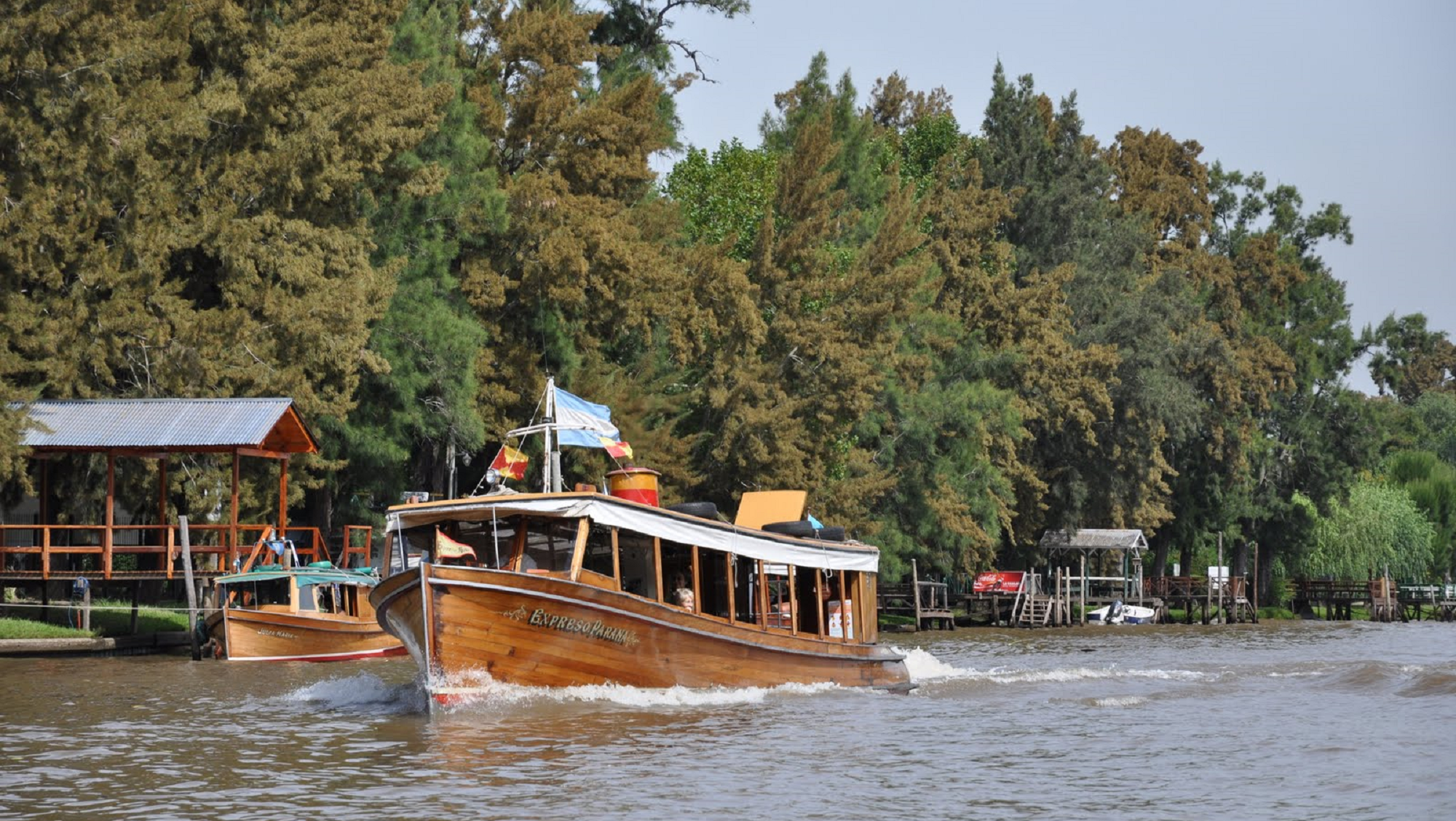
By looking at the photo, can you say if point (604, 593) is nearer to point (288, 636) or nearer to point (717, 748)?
point (717, 748)

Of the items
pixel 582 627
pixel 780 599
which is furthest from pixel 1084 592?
pixel 582 627

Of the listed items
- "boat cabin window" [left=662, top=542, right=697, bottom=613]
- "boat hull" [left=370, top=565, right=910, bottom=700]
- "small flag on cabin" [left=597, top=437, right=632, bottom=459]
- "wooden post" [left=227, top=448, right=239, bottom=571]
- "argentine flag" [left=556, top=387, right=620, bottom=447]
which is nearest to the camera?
"boat hull" [left=370, top=565, right=910, bottom=700]

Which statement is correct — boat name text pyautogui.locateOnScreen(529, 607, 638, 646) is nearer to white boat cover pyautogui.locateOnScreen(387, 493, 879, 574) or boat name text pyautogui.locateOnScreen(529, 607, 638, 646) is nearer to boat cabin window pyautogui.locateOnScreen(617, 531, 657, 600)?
boat cabin window pyautogui.locateOnScreen(617, 531, 657, 600)

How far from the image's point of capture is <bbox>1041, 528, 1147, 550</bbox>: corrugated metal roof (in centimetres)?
7156

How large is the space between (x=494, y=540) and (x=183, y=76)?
22627 millimetres

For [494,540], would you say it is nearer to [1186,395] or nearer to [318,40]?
[318,40]

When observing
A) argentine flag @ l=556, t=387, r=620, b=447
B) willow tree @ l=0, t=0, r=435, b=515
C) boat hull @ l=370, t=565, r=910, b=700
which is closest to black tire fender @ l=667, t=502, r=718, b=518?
argentine flag @ l=556, t=387, r=620, b=447

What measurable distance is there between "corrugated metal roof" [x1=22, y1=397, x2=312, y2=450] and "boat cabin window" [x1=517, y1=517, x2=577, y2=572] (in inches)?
510

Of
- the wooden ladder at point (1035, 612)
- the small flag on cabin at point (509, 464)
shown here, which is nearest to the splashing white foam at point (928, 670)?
the small flag on cabin at point (509, 464)

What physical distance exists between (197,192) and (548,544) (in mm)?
21118

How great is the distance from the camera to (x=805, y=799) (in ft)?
59.9

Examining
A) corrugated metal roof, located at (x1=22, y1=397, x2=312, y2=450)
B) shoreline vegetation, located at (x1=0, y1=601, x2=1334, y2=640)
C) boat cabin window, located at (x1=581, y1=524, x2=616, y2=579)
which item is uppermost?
corrugated metal roof, located at (x1=22, y1=397, x2=312, y2=450)

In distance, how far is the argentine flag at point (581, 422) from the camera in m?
27.7

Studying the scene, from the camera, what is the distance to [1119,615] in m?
72.5
